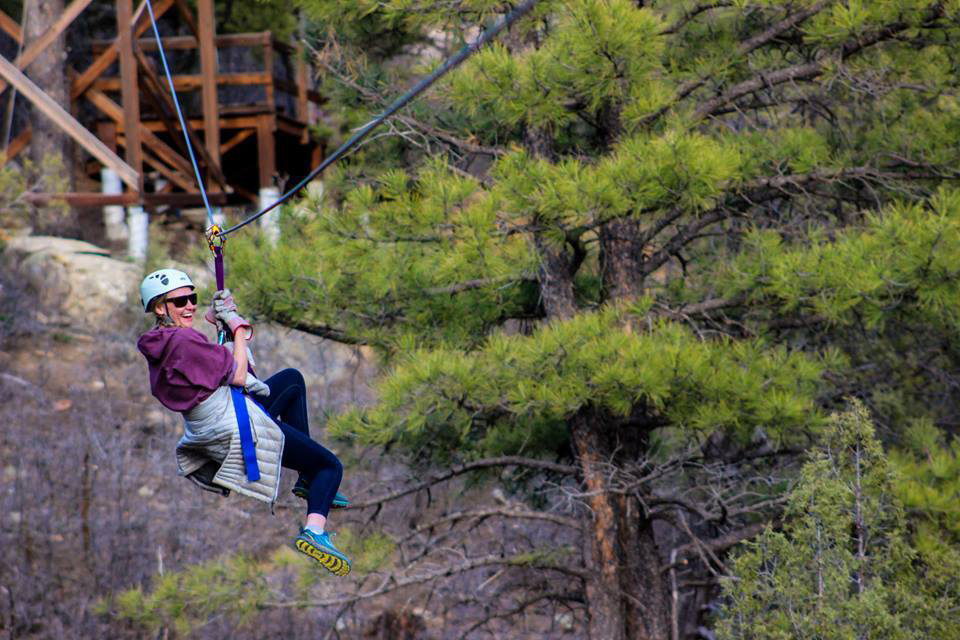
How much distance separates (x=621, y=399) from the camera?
885 centimetres

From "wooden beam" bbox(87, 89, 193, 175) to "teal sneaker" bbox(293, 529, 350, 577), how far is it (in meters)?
11.0

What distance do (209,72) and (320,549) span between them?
451 inches

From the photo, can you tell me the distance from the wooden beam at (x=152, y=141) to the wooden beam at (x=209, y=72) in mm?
442

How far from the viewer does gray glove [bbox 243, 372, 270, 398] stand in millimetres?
5750

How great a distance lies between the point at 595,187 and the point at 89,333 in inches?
393

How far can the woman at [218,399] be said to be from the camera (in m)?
5.57

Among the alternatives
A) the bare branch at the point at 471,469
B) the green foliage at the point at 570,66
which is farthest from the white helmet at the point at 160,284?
the bare branch at the point at 471,469

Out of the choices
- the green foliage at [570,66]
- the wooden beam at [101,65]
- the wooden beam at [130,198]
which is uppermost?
the wooden beam at [101,65]

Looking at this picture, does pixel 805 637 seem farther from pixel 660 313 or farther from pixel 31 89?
pixel 31 89

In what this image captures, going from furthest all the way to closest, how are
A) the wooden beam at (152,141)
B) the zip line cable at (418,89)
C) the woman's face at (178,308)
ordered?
1. the wooden beam at (152,141)
2. the woman's face at (178,308)
3. the zip line cable at (418,89)

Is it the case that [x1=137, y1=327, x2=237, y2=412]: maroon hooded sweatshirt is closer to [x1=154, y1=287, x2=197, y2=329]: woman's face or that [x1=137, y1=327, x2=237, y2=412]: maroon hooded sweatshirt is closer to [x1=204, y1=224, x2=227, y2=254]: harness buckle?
[x1=154, y1=287, x2=197, y2=329]: woman's face

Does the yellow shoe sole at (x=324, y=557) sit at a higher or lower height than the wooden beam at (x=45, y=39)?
lower

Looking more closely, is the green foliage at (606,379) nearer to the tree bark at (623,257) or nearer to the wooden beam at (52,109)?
the tree bark at (623,257)

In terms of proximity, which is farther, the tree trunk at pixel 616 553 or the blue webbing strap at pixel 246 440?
the tree trunk at pixel 616 553
